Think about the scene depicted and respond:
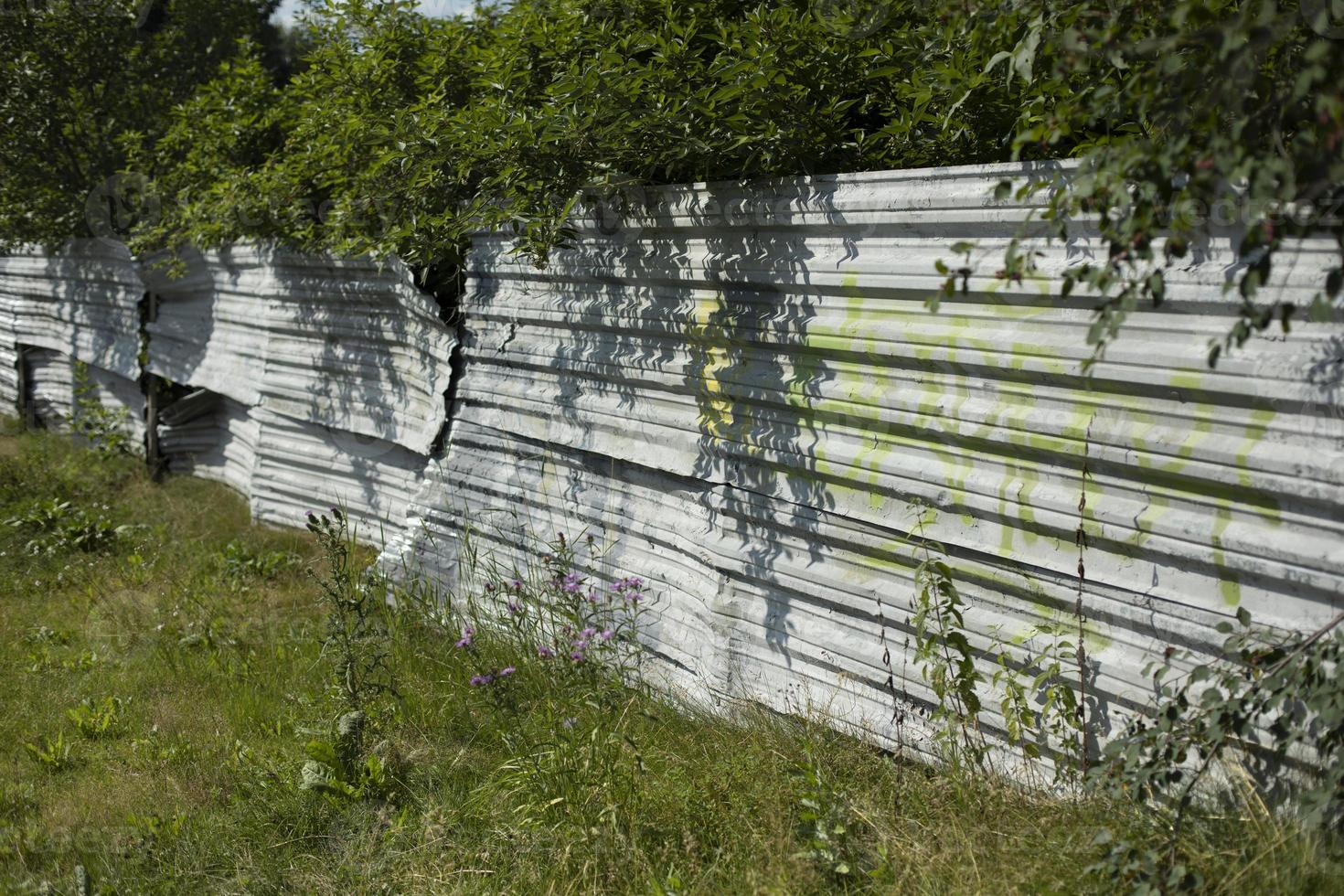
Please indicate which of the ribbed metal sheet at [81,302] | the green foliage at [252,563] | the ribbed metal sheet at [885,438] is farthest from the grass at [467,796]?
the ribbed metal sheet at [81,302]

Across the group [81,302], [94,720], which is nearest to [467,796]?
[94,720]

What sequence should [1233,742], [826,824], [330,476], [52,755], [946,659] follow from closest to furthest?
1. [1233,742]
2. [826,824]
3. [946,659]
4. [52,755]
5. [330,476]

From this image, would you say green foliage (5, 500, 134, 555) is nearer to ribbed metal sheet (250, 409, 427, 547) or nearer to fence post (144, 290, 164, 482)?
ribbed metal sheet (250, 409, 427, 547)

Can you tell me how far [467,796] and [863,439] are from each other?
6.05ft

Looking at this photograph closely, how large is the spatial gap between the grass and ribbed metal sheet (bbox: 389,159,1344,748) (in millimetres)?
391

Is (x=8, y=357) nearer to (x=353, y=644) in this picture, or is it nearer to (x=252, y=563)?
(x=252, y=563)

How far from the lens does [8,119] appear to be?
10.2 m

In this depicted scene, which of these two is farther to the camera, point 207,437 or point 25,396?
point 25,396

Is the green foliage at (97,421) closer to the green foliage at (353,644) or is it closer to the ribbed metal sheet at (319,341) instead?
the ribbed metal sheet at (319,341)

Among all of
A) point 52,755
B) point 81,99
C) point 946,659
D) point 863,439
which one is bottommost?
point 52,755

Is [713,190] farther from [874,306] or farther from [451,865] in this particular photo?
[451,865]

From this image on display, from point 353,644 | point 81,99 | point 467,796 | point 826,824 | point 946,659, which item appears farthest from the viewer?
point 81,99

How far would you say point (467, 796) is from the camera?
4.05 metres

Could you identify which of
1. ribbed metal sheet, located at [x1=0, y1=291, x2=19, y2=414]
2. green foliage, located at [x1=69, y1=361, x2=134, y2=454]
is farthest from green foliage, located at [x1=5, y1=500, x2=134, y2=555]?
ribbed metal sheet, located at [x1=0, y1=291, x2=19, y2=414]
